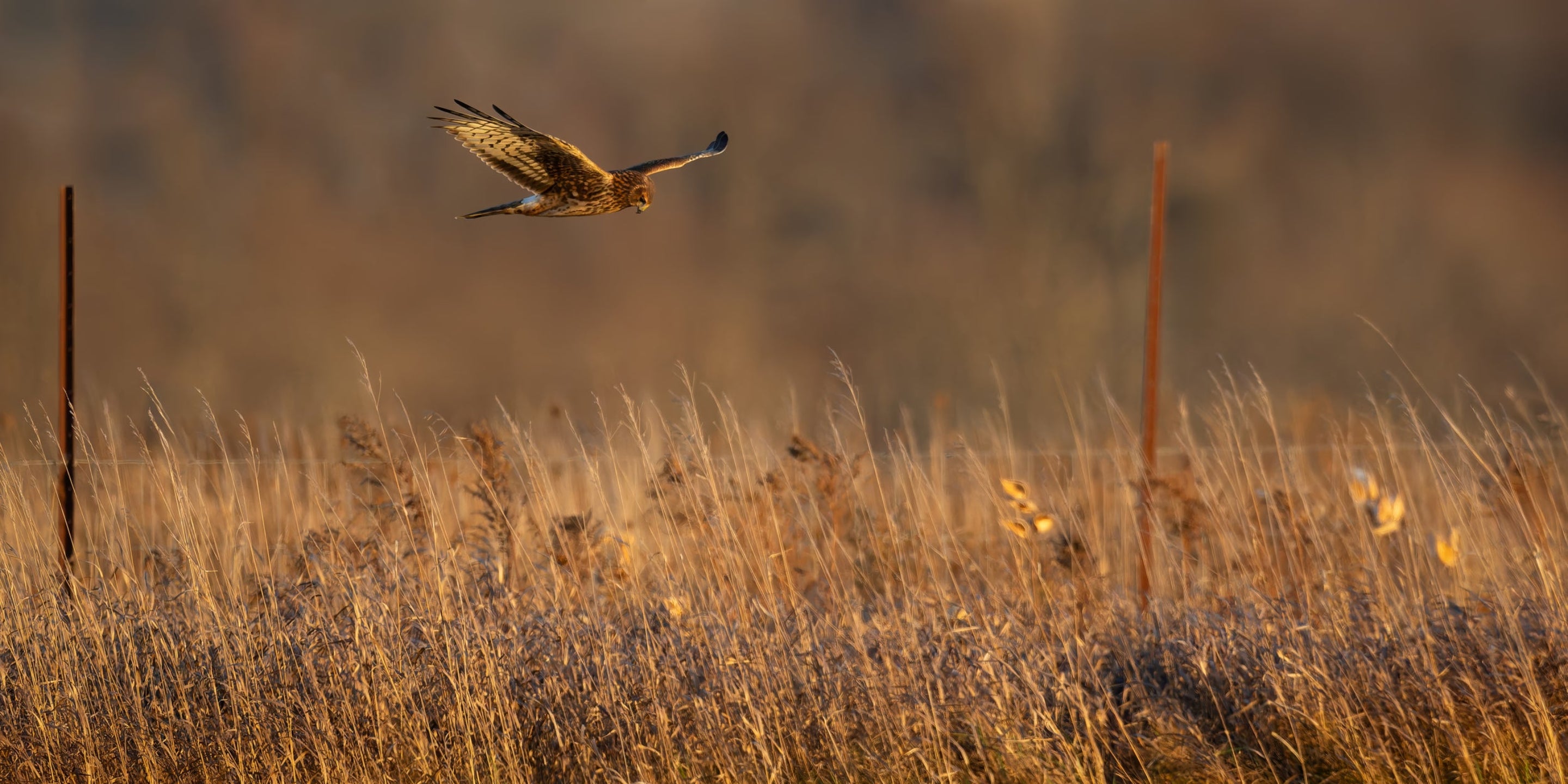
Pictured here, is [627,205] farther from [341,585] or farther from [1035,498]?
[1035,498]

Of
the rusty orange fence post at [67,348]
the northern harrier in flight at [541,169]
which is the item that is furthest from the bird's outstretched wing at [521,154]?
the rusty orange fence post at [67,348]

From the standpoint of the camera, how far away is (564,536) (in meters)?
4.80

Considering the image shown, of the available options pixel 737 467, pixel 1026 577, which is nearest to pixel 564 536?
pixel 737 467

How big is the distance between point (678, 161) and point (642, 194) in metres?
0.33

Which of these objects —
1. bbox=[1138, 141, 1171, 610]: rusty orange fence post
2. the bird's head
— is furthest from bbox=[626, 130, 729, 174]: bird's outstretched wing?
bbox=[1138, 141, 1171, 610]: rusty orange fence post

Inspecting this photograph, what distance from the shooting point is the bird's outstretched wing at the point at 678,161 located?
4.39 metres

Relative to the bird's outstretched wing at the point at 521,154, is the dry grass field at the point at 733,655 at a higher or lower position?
lower

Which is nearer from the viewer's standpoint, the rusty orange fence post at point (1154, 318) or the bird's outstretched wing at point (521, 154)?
the bird's outstretched wing at point (521, 154)

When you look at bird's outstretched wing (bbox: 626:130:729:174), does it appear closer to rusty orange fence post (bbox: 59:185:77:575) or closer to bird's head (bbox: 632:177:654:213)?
bird's head (bbox: 632:177:654:213)

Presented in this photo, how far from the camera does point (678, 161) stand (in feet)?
15.0

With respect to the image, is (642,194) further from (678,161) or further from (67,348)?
(67,348)

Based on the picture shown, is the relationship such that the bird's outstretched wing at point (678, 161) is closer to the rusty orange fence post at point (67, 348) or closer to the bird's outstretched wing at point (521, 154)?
the bird's outstretched wing at point (521, 154)

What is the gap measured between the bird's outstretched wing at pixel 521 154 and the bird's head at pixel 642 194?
20cm

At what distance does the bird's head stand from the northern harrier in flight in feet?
0.11
